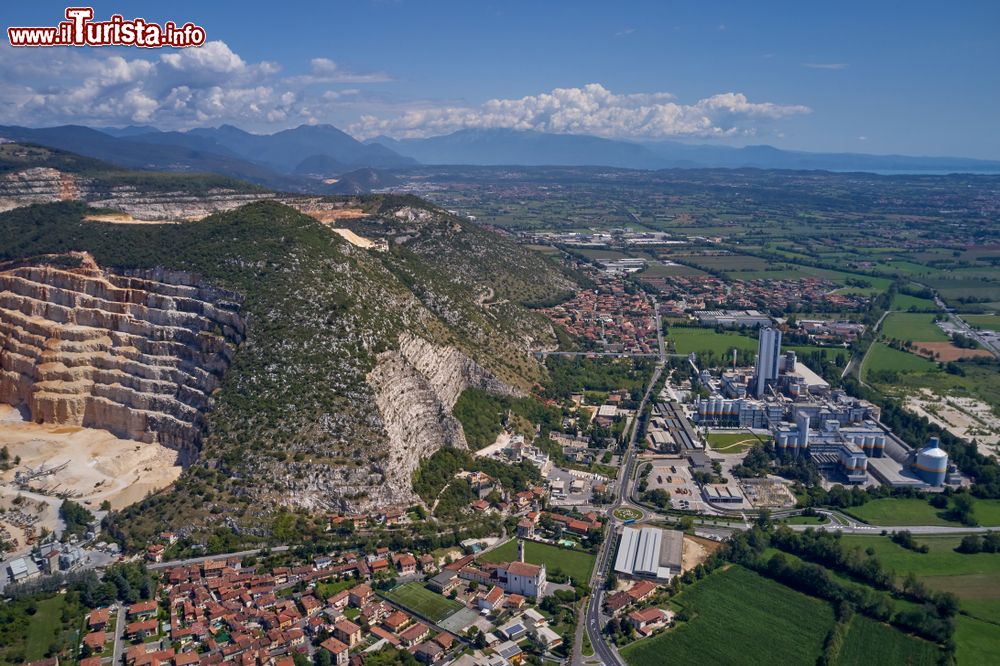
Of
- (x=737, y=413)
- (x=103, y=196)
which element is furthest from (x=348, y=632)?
(x=103, y=196)

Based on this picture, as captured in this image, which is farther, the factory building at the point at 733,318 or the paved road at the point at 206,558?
the factory building at the point at 733,318

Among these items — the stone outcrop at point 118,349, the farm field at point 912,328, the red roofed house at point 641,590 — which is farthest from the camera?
the farm field at point 912,328

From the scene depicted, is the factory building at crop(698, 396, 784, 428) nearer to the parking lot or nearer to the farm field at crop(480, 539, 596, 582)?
the parking lot

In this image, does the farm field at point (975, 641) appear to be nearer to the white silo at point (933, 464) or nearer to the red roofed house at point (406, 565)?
the white silo at point (933, 464)

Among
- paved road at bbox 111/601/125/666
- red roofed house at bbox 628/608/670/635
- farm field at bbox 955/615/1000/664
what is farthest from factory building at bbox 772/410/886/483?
paved road at bbox 111/601/125/666

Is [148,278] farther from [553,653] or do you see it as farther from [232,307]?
[553,653]

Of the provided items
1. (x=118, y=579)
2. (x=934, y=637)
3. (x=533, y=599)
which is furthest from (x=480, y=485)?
(x=934, y=637)

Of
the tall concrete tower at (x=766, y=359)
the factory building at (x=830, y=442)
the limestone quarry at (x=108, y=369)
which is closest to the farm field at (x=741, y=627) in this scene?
the factory building at (x=830, y=442)
